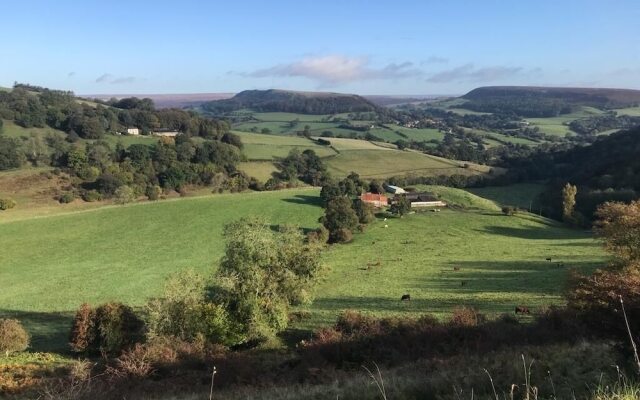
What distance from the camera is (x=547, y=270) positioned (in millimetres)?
47594

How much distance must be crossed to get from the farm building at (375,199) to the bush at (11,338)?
64.7 metres

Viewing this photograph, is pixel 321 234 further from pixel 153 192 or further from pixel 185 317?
pixel 153 192

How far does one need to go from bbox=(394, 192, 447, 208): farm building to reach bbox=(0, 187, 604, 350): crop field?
540cm

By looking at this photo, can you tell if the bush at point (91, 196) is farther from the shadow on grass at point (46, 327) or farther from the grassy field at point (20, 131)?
the shadow on grass at point (46, 327)

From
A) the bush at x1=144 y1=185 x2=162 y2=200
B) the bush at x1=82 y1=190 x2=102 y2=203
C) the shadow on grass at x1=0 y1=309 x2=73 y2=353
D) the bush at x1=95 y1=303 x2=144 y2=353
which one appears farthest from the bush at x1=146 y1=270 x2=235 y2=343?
the bush at x1=144 y1=185 x2=162 y2=200

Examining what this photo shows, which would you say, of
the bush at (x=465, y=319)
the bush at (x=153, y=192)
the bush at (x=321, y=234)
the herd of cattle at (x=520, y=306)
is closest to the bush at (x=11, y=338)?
the bush at (x=465, y=319)

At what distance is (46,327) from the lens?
36.5 meters

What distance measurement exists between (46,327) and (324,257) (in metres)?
32.2

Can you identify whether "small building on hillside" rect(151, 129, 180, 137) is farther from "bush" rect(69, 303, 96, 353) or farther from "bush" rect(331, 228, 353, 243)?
"bush" rect(69, 303, 96, 353)

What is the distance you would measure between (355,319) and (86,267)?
38.6 meters

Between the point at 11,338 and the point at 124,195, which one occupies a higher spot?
the point at 11,338

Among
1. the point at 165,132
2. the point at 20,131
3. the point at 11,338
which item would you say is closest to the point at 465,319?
the point at 11,338

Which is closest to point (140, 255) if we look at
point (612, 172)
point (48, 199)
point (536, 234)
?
point (48, 199)

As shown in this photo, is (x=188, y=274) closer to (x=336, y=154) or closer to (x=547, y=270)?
(x=547, y=270)
